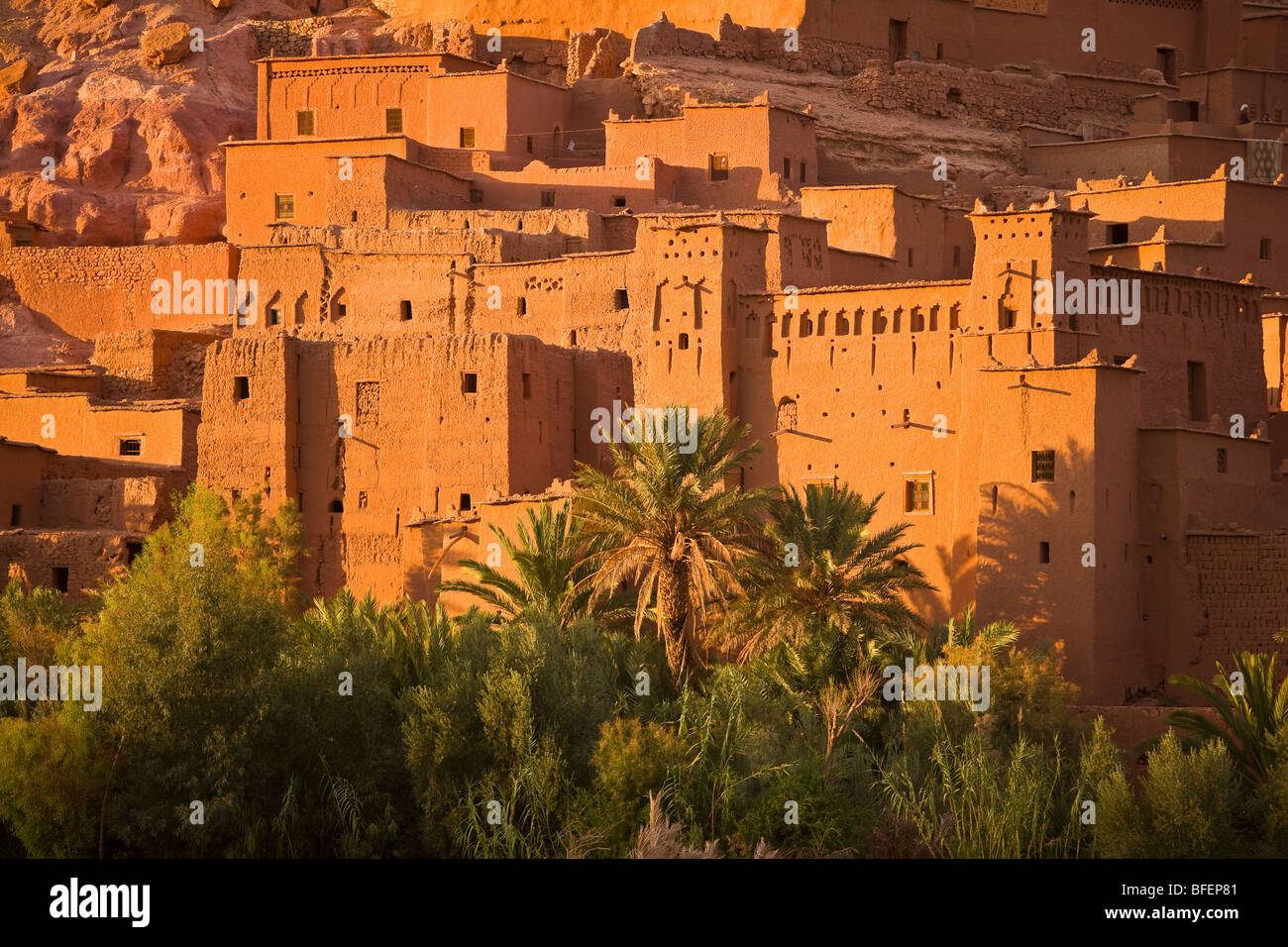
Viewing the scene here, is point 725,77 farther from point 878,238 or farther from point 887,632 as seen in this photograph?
point 887,632

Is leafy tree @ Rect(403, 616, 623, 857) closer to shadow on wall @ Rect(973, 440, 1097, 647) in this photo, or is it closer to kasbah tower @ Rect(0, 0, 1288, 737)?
kasbah tower @ Rect(0, 0, 1288, 737)

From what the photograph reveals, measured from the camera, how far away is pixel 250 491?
4175cm

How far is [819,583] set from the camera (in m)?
34.0

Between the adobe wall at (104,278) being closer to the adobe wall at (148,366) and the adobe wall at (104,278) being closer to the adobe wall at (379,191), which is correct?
the adobe wall at (148,366)

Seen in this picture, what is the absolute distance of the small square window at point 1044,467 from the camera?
3681 centimetres

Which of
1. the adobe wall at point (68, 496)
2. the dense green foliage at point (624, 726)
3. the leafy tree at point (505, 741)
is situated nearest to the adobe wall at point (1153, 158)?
the dense green foliage at point (624, 726)

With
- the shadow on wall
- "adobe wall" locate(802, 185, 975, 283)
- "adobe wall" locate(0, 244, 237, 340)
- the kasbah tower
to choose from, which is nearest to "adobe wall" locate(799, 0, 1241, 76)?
the kasbah tower

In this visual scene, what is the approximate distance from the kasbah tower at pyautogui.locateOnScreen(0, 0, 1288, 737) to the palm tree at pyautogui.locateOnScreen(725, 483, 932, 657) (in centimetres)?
304

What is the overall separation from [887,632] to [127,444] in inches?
677

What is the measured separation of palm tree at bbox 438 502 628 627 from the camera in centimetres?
3459
